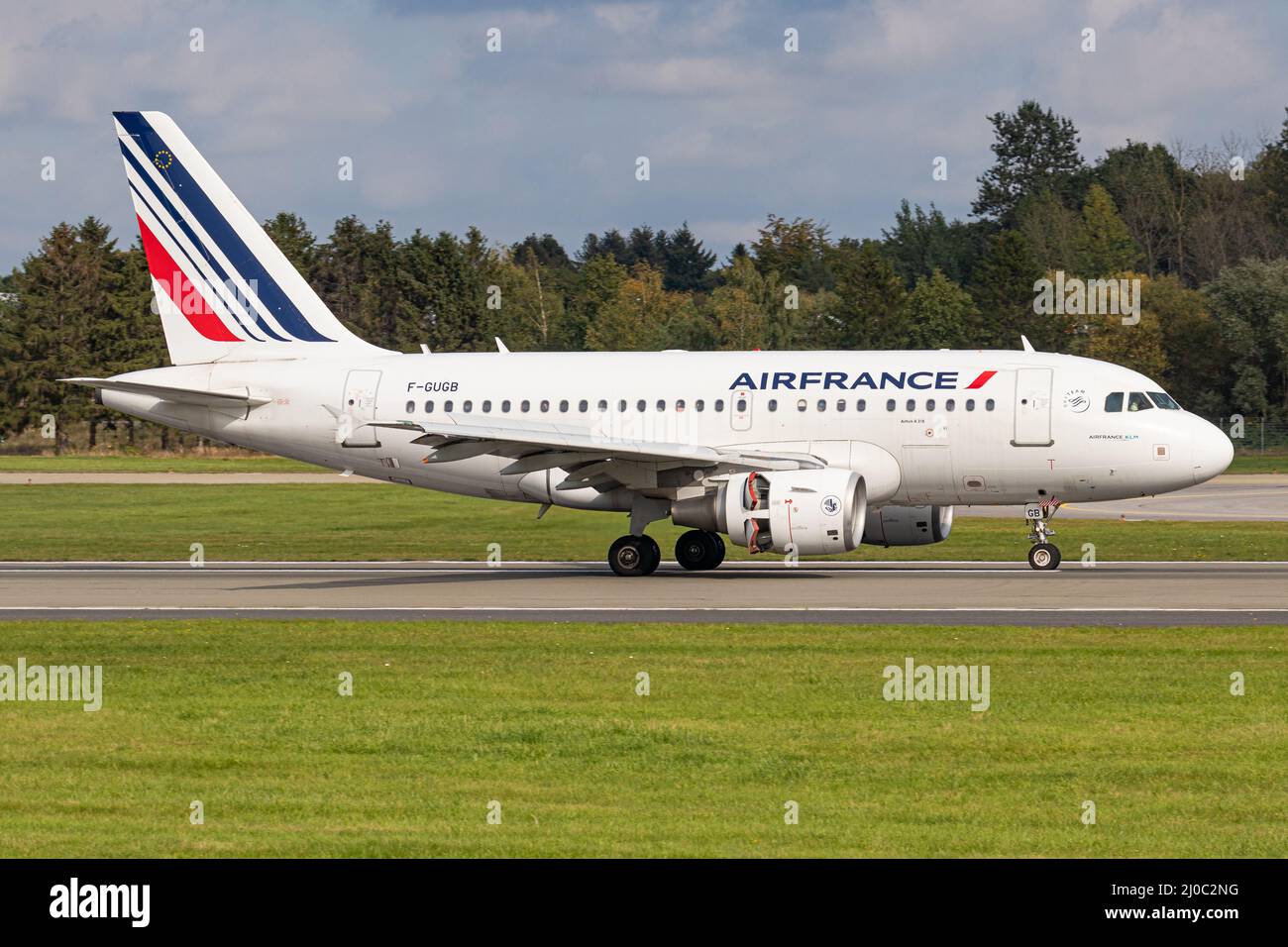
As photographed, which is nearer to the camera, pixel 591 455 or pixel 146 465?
pixel 591 455

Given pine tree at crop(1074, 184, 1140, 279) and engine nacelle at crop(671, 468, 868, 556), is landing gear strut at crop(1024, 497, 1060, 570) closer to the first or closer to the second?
engine nacelle at crop(671, 468, 868, 556)

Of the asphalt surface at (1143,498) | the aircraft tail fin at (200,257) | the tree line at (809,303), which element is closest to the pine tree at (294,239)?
the tree line at (809,303)

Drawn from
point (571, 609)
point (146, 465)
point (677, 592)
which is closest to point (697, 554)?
point (677, 592)

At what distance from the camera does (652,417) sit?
111ft

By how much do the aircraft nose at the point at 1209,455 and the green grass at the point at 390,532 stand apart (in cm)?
495

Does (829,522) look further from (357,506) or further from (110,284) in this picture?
(110,284)

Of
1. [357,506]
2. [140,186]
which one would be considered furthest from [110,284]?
[140,186]

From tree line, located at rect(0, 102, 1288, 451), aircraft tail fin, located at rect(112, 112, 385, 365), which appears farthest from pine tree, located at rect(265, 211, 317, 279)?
aircraft tail fin, located at rect(112, 112, 385, 365)

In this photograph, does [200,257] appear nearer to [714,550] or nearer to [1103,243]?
[714,550]

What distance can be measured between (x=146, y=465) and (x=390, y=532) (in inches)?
1604

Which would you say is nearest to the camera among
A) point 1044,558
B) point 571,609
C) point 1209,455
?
point 571,609

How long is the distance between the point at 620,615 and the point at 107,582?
37.8 feet

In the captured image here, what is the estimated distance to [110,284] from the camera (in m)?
104

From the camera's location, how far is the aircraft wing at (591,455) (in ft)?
102
